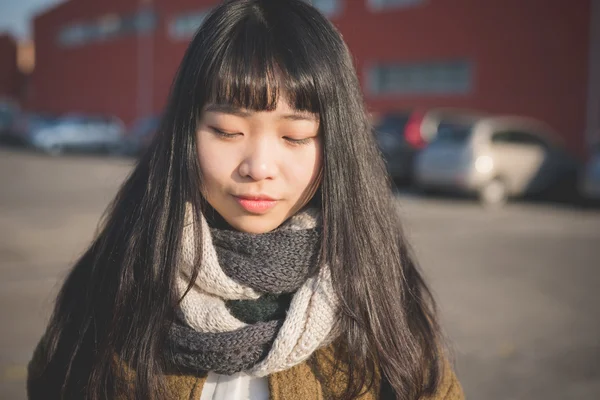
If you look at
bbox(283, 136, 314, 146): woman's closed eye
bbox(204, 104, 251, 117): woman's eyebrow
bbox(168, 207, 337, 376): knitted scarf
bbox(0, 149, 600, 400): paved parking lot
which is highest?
bbox(204, 104, 251, 117): woman's eyebrow

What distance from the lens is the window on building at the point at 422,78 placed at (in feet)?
53.8

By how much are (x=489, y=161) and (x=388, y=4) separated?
30.4 ft

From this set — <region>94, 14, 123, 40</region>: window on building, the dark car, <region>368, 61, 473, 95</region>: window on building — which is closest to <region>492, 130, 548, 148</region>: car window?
the dark car

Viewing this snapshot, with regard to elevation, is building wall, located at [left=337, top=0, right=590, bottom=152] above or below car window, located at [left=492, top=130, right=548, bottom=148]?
→ above

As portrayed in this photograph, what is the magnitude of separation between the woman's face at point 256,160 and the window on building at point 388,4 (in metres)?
17.1

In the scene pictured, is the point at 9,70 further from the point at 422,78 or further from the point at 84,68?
the point at 422,78

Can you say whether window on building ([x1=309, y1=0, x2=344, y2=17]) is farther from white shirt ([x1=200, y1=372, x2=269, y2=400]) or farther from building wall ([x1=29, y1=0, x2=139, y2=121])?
white shirt ([x1=200, y1=372, x2=269, y2=400])

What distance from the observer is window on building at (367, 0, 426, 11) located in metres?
17.4

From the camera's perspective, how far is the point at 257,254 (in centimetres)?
131

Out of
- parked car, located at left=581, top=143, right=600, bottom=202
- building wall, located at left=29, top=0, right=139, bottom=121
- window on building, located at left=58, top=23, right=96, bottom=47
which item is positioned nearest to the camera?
parked car, located at left=581, top=143, right=600, bottom=202

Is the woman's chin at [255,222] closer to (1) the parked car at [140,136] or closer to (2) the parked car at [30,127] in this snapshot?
(1) the parked car at [140,136]

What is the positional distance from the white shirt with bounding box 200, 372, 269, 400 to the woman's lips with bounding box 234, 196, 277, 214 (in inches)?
15.6

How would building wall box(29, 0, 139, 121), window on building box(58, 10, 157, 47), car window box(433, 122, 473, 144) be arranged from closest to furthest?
car window box(433, 122, 473, 144) → window on building box(58, 10, 157, 47) → building wall box(29, 0, 139, 121)

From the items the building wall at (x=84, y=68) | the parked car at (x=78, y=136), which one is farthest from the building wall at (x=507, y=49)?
the building wall at (x=84, y=68)
